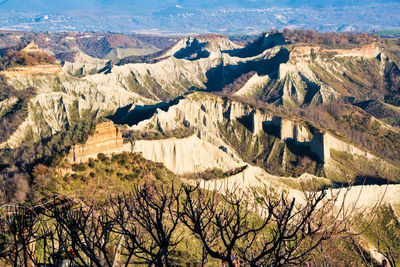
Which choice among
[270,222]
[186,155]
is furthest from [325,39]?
[270,222]

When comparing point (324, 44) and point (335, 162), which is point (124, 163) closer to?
point (335, 162)

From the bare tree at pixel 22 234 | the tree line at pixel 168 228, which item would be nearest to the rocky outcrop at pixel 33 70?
the tree line at pixel 168 228

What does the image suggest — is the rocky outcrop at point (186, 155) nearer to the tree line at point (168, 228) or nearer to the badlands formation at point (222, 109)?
the badlands formation at point (222, 109)

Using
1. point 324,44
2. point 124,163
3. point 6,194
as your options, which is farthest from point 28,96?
point 324,44

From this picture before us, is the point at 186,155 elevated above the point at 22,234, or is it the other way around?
the point at 22,234

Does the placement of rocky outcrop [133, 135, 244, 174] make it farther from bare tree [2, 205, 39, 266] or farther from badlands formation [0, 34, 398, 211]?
bare tree [2, 205, 39, 266]

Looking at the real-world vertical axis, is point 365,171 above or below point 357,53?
below

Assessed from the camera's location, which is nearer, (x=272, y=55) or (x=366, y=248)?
(x=366, y=248)

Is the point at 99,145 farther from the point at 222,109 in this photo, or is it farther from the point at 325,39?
the point at 325,39
